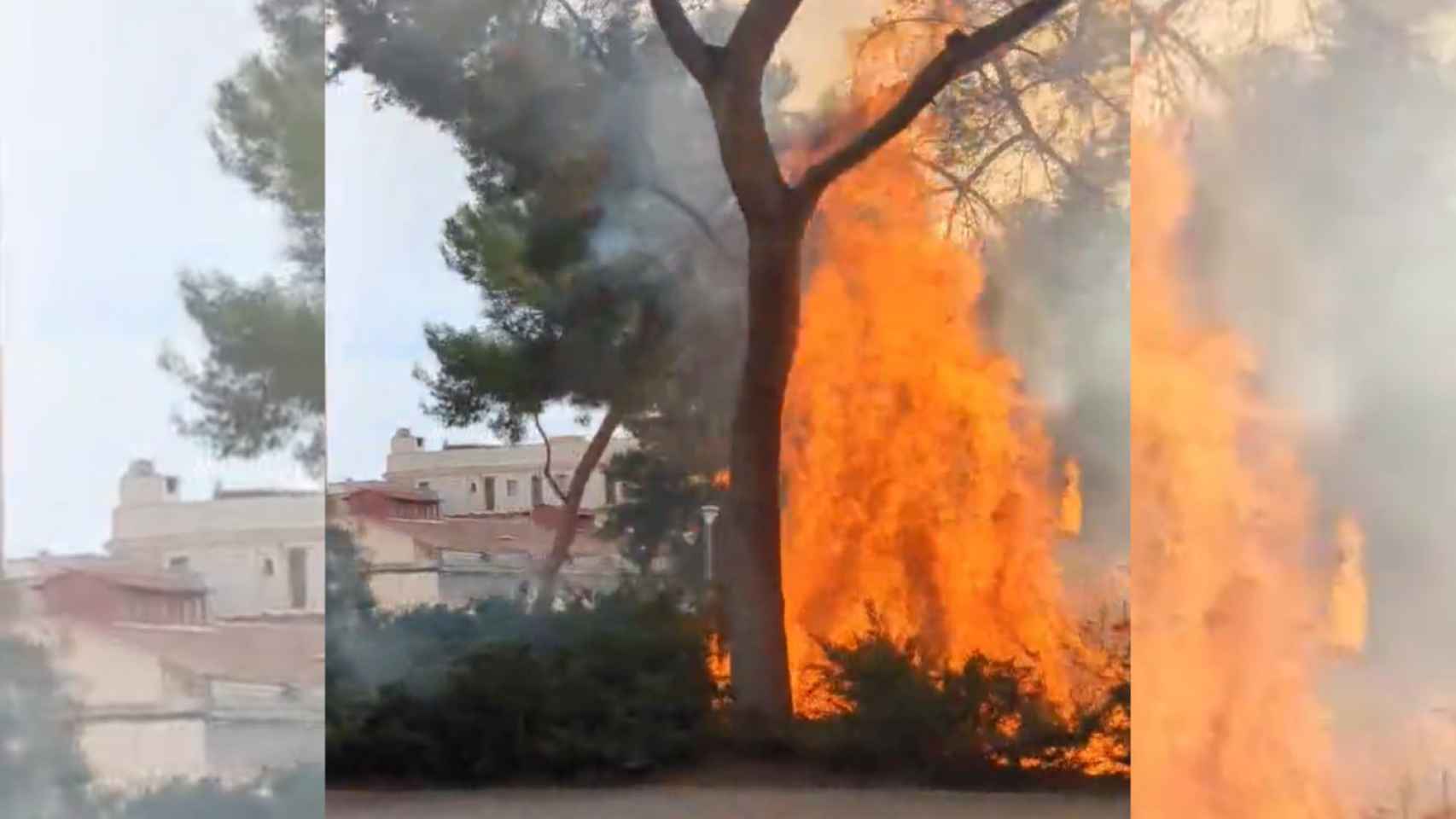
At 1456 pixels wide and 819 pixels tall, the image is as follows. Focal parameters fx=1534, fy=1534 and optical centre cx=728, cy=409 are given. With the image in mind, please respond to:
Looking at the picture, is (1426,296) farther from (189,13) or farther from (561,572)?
(189,13)

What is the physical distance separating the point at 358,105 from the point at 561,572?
4.11 feet

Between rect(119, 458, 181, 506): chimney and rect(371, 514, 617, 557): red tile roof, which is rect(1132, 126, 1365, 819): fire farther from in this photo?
rect(119, 458, 181, 506): chimney

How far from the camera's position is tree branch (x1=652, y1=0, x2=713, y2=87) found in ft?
12.5

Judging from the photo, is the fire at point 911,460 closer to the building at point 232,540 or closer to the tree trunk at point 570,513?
the tree trunk at point 570,513

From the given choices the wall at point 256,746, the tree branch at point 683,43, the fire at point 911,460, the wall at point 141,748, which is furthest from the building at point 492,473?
the tree branch at point 683,43

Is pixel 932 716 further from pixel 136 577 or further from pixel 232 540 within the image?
pixel 136 577

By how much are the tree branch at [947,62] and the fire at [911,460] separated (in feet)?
0.19

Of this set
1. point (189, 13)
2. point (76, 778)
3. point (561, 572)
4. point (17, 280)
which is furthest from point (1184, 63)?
point (76, 778)

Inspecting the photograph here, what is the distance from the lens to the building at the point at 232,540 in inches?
147

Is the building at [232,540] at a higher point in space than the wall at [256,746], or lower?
higher

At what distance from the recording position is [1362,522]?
12.6 ft

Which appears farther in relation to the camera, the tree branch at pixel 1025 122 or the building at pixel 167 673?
the tree branch at pixel 1025 122

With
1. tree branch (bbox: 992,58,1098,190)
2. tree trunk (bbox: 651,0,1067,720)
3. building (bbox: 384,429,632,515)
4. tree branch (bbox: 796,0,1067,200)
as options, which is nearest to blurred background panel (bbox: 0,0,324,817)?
building (bbox: 384,429,632,515)

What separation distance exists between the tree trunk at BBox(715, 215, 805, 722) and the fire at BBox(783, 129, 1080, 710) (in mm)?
43
